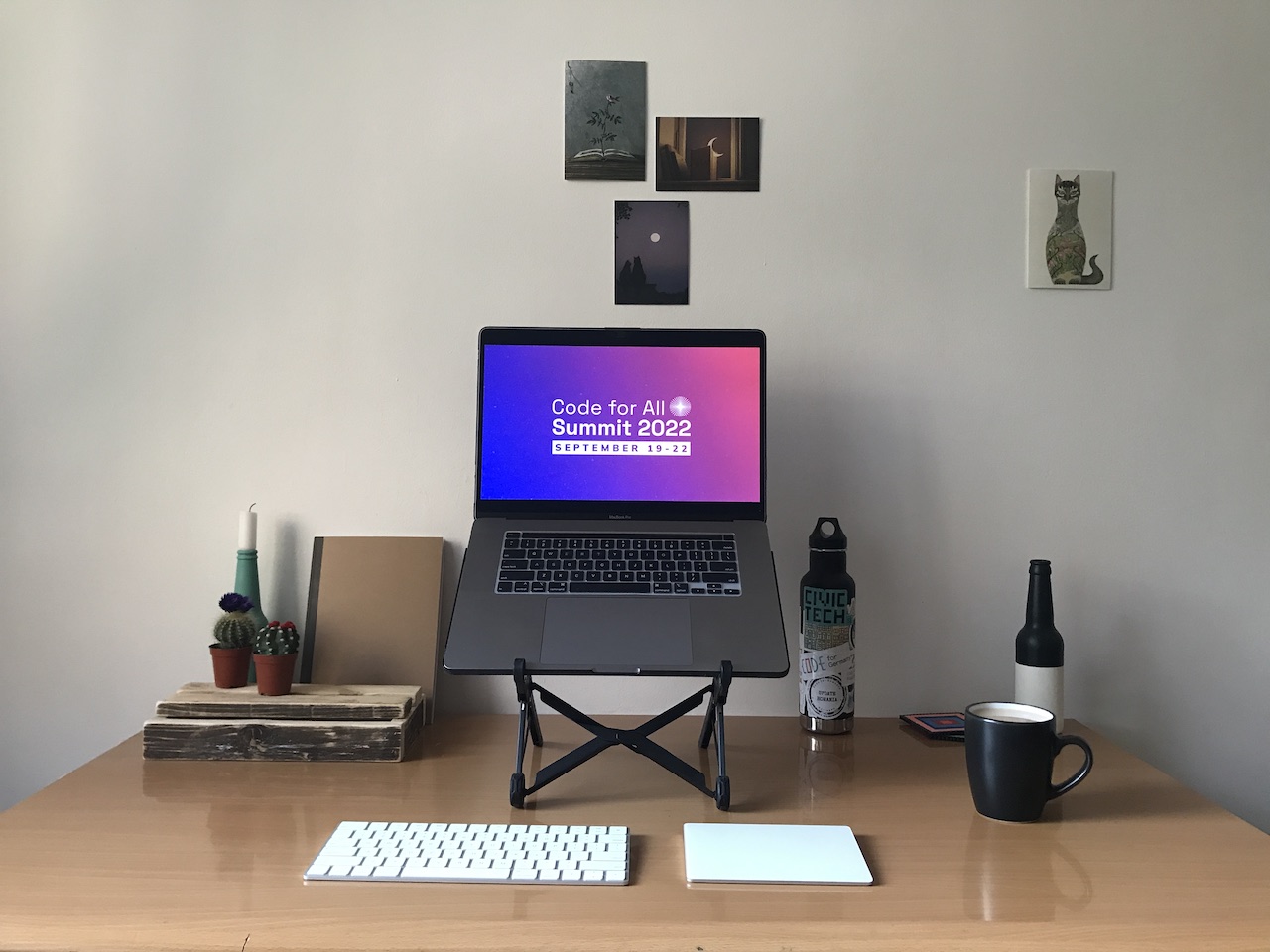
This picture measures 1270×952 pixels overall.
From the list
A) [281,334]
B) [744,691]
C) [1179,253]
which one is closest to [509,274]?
[281,334]

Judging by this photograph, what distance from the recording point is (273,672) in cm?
117

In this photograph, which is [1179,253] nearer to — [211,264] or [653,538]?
[653,538]

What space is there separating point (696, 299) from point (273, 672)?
2.48 feet

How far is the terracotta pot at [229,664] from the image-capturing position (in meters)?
1.21

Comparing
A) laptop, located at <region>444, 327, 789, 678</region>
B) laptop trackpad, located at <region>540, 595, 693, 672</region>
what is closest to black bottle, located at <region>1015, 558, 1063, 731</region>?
laptop, located at <region>444, 327, 789, 678</region>

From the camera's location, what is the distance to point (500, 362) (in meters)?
1.23

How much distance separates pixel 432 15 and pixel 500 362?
0.55m

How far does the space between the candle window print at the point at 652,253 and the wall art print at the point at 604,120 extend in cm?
6

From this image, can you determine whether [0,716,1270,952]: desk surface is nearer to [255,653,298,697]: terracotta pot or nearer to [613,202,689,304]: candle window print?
[255,653,298,697]: terracotta pot

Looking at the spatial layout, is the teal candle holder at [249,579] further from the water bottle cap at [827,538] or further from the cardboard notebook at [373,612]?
the water bottle cap at [827,538]

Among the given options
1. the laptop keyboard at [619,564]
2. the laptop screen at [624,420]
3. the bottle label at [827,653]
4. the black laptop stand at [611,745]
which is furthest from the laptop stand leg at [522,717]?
the bottle label at [827,653]

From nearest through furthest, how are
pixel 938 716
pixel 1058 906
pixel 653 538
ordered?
1. pixel 1058 906
2. pixel 653 538
3. pixel 938 716

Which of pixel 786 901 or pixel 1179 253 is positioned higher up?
pixel 1179 253

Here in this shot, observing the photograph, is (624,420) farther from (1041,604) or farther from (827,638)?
(1041,604)
